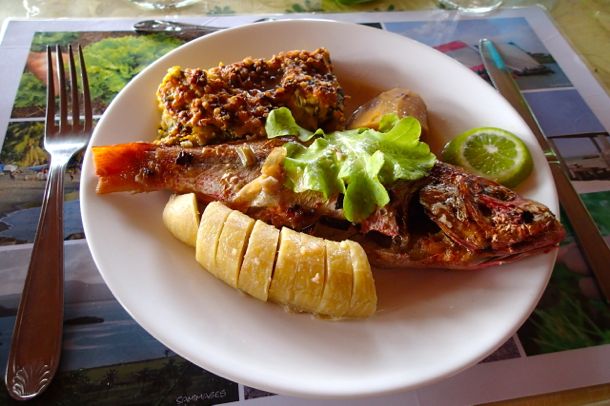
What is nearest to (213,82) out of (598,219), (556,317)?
(556,317)

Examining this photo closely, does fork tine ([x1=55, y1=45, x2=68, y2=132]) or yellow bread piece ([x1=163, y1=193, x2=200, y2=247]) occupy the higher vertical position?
fork tine ([x1=55, y1=45, x2=68, y2=132])

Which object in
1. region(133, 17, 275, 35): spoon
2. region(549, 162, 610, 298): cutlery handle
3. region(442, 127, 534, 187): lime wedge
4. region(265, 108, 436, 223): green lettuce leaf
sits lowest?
region(549, 162, 610, 298): cutlery handle

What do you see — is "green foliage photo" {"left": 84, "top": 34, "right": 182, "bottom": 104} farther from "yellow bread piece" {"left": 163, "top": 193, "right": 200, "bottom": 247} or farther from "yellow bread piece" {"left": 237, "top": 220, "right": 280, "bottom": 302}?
"yellow bread piece" {"left": 237, "top": 220, "right": 280, "bottom": 302}

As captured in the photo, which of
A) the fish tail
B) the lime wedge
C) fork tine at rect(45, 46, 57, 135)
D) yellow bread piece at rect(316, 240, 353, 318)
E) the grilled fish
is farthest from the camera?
fork tine at rect(45, 46, 57, 135)

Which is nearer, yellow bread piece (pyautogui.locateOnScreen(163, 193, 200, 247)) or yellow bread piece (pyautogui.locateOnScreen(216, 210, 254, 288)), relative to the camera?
yellow bread piece (pyautogui.locateOnScreen(216, 210, 254, 288))

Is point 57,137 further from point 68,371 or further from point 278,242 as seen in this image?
point 278,242

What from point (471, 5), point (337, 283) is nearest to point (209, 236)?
point (337, 283)

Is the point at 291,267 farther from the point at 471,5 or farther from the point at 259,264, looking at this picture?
the point at 471,5

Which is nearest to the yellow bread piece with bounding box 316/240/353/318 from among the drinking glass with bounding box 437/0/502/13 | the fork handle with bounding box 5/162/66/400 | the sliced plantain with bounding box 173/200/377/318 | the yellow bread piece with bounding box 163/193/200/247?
the sliced plantain with bounding box 173/200/377/318
